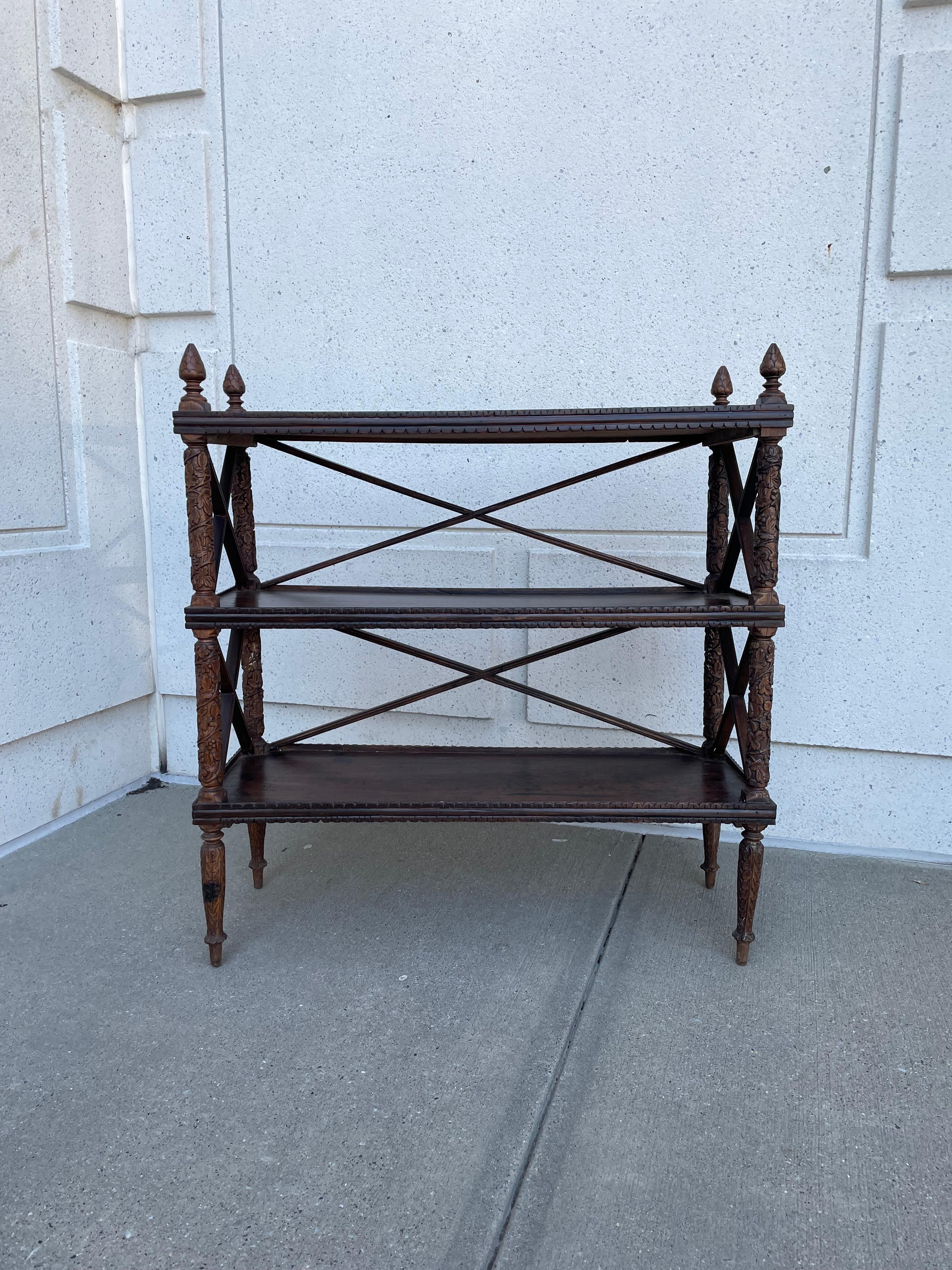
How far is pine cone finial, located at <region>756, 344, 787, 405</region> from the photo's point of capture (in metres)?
1.60

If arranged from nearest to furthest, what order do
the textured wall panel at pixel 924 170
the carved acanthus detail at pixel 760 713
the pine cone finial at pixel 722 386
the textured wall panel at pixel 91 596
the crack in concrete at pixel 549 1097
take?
the crack in concrete at pixel 549 1097
the carved acanthus detail at pixel 760 713
the pine cone finial at pixel 722 386
the textured wall panel at pixel 924 170
the textured wall panel at pixel 91 596

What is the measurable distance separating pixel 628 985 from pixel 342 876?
2.60ft

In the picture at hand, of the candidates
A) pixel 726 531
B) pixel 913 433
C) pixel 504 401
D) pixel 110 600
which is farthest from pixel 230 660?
pixel 913 433

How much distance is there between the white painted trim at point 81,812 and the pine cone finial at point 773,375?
6.87 feet

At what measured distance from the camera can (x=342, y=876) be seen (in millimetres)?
2207

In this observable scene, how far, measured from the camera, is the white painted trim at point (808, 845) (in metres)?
2.32

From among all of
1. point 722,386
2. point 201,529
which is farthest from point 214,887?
point 722,386

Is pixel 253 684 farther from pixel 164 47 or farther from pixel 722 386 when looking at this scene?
pixel 164 47

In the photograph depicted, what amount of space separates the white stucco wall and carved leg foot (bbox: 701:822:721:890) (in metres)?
0.38

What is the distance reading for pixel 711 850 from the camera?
83.7 inches

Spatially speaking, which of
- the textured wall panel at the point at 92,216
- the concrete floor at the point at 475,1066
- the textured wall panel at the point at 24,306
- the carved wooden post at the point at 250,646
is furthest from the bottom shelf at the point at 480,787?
the textured wall panel at the point at 92,216

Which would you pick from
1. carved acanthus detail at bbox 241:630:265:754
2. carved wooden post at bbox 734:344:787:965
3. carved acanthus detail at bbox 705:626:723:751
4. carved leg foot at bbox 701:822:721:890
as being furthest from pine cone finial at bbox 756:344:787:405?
carved acanthus detail at bbox 241:630:265:754

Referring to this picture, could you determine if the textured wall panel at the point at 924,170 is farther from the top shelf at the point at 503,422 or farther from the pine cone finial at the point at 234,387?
the pine cone finial at the point at 234,387

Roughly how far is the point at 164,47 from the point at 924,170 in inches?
81.4
